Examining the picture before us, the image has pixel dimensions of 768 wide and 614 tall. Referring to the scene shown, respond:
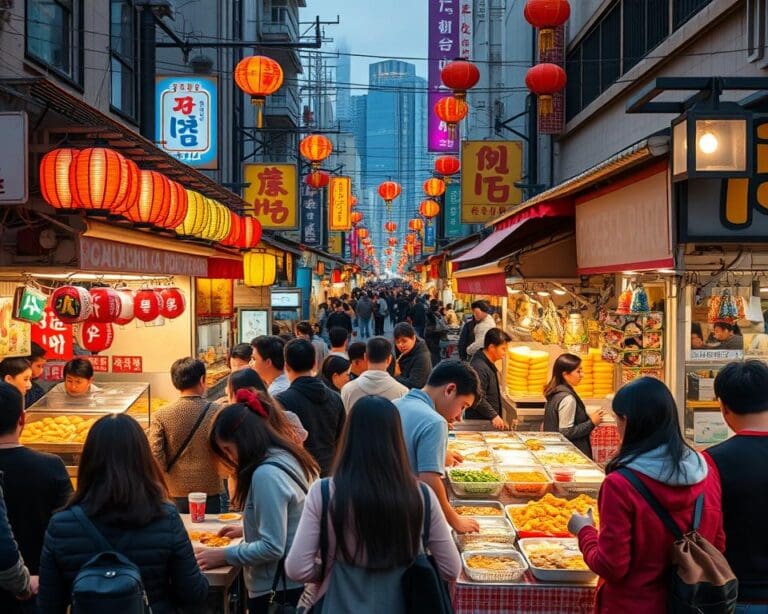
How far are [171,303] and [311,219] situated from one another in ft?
81.1

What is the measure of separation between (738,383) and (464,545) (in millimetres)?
2408

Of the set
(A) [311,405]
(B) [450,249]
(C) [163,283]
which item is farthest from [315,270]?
(A) [311,405]

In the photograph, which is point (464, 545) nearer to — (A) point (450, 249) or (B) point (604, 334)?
(B) point (604, 334)

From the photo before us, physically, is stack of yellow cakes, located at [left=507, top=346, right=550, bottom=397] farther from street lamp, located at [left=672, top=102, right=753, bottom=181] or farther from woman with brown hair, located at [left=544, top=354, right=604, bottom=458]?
street lamp, located at [left=672, top=102, right=753, bottom=181]

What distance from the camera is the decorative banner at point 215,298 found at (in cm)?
1697

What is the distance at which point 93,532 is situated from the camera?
3.81 m

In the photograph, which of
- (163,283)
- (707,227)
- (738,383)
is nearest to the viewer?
(738,383)

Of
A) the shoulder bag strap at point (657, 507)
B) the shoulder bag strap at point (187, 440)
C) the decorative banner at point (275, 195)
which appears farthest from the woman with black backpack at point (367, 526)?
the decorative banner at point (275, 195)

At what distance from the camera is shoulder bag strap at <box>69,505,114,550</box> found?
3803 millimetres

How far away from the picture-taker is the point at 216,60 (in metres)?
25.6

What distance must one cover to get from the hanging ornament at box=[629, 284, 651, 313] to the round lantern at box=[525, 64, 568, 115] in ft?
24.0

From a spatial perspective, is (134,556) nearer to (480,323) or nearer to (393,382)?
(393,382)

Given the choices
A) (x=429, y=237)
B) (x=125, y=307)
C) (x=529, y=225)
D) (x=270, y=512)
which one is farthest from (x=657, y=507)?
(x=429, y=237)

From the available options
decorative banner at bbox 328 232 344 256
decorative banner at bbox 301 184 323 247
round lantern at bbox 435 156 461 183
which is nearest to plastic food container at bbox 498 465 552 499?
round lantern at bbox 435 156 461 183
